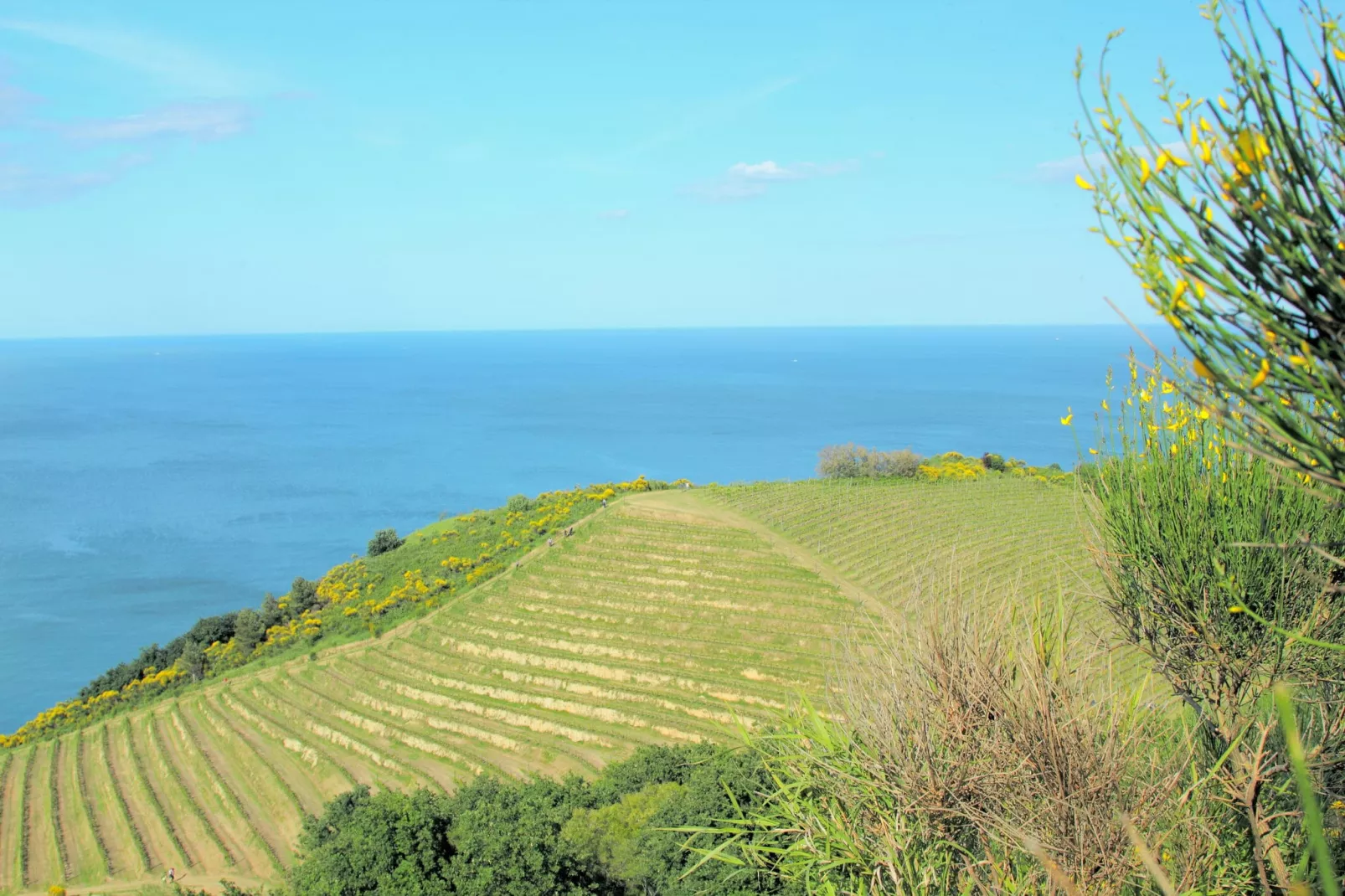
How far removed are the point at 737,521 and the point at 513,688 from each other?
11.6m

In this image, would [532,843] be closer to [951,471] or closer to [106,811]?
[106,811]

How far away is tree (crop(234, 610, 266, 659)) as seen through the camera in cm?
3369

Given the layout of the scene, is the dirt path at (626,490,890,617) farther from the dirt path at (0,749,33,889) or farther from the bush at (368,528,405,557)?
the dirt path at (0,749,33,889)

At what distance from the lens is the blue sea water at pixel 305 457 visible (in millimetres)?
49469

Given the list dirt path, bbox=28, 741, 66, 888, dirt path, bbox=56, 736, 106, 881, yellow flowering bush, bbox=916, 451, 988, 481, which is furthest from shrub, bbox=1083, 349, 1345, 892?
yellow flowering bush, bbox=916, 451, 988, 481

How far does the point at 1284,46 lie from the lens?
10.5 feet

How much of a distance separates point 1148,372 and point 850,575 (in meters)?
24.0

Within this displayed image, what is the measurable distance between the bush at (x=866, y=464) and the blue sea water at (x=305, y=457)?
28265 mm

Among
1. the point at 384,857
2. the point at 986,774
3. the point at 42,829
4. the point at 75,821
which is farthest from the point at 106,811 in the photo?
the point at 986,774

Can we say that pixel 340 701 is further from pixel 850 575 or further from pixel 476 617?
pixel 850 575

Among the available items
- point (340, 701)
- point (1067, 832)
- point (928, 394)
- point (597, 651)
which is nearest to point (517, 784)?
point (597, 651)

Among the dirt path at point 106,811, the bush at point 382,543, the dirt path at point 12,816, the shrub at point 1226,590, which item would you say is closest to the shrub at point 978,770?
the shrub at point 1226,590

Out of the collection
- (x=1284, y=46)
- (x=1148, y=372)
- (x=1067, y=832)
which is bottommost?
(x=1067, y=832)

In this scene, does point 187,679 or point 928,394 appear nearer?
point 187,679
